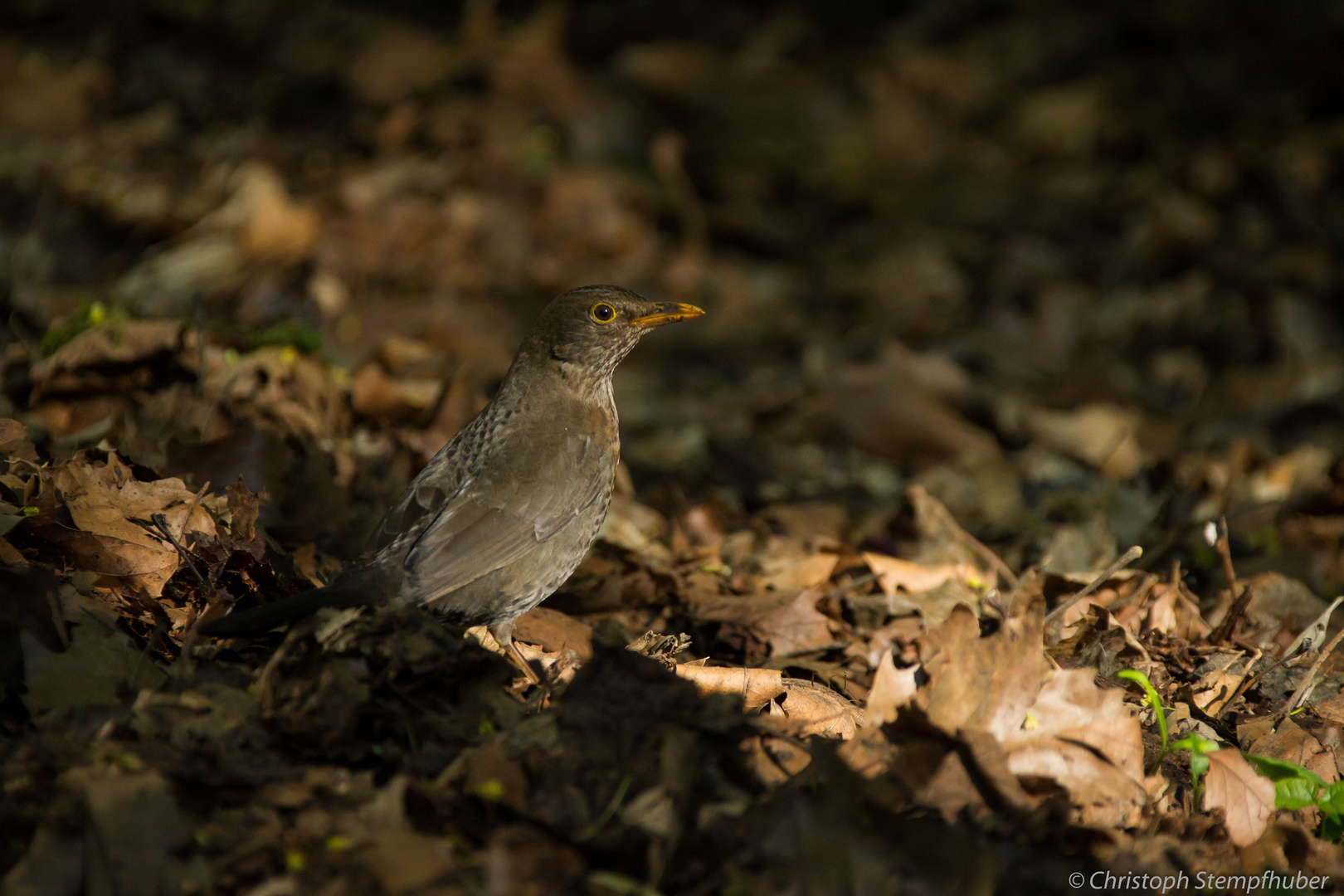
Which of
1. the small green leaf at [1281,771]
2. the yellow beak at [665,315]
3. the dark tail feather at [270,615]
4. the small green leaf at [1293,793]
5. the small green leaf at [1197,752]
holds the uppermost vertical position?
the yellow beak at [665,315]

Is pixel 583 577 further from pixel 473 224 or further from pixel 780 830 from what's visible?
pixel 473 224

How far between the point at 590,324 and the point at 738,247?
15.6ft

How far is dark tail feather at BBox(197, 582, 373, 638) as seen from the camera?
3.17 meters

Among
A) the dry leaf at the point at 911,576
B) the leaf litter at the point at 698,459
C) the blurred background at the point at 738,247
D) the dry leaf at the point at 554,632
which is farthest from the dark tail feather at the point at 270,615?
the dry leaf at the point at 911,576

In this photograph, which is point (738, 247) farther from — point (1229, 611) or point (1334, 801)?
point (1334, 801)

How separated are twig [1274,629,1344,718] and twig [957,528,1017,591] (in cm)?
102

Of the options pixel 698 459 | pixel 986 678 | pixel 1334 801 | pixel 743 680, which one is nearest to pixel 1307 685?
pixel 1334 801

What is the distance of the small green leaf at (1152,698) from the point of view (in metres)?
3.13

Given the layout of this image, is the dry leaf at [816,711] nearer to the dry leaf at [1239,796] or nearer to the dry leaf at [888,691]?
the dry leaf at [888,691]

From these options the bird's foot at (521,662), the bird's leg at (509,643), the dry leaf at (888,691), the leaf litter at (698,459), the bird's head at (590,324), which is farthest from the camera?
the bird's head at (590,324)

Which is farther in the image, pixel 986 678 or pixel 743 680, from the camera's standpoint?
pixel 743 680

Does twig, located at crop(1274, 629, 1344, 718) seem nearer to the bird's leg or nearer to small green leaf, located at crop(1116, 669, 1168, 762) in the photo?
small green leaf, located at crop(1116, 669, 1168, 762)

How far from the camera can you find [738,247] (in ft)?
30.3

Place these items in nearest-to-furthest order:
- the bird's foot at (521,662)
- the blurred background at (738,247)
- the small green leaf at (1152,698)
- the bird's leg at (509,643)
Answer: the small green leaf at (1152,698) < the bird's foot at (521,662) < the bird's leg at (509,643) < the blurred background at (738,247)
